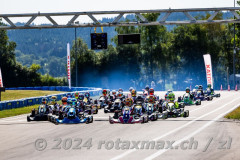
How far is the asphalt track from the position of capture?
545 inches

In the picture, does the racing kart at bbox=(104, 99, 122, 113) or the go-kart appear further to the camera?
the racing kart at bbox=(104, 99, 122, 113)

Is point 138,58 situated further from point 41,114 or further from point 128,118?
point 128,118

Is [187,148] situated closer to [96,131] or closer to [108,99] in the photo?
[96,131]

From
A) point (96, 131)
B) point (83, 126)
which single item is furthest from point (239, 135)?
point (83, 126)

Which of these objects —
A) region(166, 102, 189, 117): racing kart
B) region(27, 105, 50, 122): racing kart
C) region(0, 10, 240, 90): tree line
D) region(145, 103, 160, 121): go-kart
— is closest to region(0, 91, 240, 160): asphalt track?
region(145, 103, 160, 121): go-kart

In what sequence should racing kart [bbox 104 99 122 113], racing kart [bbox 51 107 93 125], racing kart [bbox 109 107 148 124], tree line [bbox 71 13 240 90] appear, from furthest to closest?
tree line [bbox 71 13 240 90]
racing kart [bbox 104 99 122 113]
racing kart [bbox 51 107 93 125]
racing kart [bbox 109 107 148 124]

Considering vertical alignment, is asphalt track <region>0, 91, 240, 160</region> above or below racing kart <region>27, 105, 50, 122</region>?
below

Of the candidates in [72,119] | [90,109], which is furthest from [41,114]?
[90,109]

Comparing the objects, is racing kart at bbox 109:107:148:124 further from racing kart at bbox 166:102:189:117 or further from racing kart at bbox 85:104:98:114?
racing kart at bbox 85:104:98:114

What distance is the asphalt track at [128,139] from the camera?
13.8 metres

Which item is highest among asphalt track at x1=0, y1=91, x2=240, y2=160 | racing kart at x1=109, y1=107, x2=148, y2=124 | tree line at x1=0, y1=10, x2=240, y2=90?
tree line at x1=0, y1=10, x2=240, y2=90

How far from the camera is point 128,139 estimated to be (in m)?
17.2

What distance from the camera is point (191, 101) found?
36.2m

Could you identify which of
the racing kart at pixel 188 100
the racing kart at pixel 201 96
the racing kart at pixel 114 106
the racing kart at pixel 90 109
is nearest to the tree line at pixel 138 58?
the racing kart at pixel 201 96
